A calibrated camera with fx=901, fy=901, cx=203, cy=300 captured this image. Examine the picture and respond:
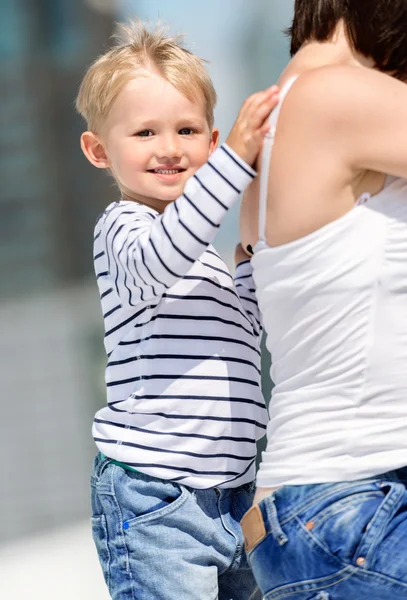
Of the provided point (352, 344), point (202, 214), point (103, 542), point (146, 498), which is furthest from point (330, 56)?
point (103, 542)

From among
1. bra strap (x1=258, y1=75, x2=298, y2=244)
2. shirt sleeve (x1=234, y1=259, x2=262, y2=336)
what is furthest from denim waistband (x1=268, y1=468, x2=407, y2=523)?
shirt sleeve (x1=234, y1=259, x2=262, y2=336)

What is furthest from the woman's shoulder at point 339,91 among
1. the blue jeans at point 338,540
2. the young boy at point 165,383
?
the blue jeans at point 338,540

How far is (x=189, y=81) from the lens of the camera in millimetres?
1677

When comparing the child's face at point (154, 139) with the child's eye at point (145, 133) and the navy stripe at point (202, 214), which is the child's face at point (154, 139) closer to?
the child's eye at point (145, 133)

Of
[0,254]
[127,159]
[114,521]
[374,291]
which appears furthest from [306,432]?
[0,254]

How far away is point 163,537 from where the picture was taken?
1506 mm

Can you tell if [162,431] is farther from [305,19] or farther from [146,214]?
[305,19]

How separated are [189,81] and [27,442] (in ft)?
4.83

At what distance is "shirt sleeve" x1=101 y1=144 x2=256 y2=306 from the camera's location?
1.29 metres

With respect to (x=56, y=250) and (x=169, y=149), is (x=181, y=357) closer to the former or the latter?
(x=169, y=149)

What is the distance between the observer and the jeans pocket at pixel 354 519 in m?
1.09

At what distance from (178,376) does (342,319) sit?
451mm

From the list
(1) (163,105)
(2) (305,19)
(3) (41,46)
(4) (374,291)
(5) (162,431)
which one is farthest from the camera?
(3) (41,46)

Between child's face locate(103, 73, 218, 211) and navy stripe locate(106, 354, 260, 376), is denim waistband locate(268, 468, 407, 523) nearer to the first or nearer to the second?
navy stripe locate(106, 354, 260, 376)
